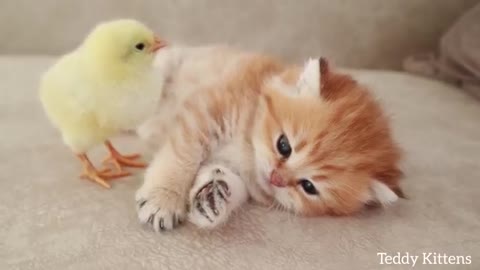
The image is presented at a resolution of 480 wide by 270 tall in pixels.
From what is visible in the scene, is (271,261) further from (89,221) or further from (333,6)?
(333,6)

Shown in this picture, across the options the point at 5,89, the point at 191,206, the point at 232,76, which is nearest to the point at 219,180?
the point at 191,206

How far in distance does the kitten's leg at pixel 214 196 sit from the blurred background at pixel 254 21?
30.1 inches

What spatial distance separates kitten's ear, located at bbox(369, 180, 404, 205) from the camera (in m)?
1.03

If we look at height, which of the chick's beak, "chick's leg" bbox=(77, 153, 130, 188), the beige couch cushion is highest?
the chick's beak

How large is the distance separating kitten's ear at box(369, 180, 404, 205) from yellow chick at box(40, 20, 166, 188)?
0.43 metres

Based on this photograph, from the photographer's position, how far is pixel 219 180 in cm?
107

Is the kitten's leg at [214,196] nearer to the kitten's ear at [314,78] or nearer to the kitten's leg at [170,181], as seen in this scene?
the kitten's leg at [170,181]

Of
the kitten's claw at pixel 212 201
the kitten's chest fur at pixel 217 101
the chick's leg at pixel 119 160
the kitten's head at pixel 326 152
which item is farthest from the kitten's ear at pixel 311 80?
the chick's leg at pixel 119 160

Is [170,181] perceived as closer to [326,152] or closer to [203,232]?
[203,232]

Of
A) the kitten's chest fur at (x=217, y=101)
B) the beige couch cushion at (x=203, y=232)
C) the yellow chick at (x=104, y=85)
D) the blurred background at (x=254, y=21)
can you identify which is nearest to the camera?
the beige couch cushion at (x=203, y=232)

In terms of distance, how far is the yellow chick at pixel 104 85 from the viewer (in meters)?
1.01

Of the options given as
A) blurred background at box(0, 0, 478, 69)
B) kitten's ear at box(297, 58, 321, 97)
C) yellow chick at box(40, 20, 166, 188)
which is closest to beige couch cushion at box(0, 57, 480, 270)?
yellow chick at box(40, 20, 166, 188)

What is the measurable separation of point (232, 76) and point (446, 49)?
0.74 m

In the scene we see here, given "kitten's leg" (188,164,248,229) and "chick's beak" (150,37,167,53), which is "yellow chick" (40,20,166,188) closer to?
"chick's beak" (150,37,167,53)
